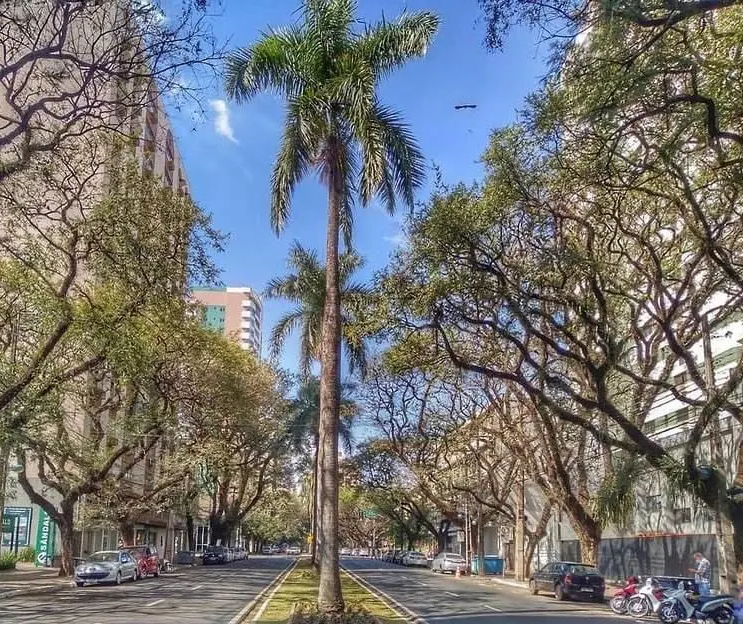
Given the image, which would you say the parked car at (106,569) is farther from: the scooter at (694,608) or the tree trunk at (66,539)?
the scooter at (694,608)

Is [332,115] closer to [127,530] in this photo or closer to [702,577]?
[702,577]

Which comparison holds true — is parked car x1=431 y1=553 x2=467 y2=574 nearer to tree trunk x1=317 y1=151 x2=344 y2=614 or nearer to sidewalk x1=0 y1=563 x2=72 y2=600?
sidewalk x1=0 y1=563 x2=72 y2=600

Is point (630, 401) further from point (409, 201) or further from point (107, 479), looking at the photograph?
point (107, 479)

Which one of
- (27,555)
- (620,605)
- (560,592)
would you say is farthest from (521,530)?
(27,555)

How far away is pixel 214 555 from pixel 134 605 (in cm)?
4350

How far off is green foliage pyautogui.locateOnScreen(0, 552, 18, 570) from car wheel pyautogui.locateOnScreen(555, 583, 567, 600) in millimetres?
25579

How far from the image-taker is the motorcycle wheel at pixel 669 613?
2069 cm

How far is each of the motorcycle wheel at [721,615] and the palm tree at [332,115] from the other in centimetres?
911

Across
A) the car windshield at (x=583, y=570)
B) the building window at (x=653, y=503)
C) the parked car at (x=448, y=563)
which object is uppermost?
the building window at (x=653, y=503)

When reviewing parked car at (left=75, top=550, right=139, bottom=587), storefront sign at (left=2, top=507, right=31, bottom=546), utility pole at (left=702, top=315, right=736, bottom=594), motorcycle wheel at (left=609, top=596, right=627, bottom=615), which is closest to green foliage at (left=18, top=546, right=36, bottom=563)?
storefront sign at (left=2, top=507, right=31, bottom=546)

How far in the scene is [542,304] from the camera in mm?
21359

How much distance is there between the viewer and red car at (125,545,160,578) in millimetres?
39000

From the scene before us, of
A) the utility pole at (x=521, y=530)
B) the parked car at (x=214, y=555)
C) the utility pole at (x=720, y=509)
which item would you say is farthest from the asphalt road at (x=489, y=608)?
the parked car at (x=214, y=555)

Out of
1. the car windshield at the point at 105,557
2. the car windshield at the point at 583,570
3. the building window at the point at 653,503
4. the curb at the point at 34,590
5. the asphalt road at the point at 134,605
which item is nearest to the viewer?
the asphalt road at the point at 134,605
